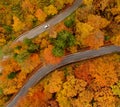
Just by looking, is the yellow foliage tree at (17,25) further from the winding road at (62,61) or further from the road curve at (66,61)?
the road curve at (66,61)

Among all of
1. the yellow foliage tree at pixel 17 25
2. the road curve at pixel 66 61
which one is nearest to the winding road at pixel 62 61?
the road curve at pixel 66 61

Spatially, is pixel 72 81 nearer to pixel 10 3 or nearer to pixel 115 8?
pixel 115 8

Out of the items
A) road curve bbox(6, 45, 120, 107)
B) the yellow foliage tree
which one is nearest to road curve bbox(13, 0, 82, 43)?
the yellow foliage tree

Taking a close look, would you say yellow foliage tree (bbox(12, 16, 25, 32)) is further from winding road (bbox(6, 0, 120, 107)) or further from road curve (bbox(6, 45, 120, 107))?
road curve (bbox(6, 45, 120, 107))

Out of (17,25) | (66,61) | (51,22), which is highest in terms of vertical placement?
(51,22)

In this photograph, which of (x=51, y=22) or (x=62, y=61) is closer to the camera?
(x=62, y=61)

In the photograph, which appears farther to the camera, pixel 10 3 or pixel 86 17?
pixel 10 3

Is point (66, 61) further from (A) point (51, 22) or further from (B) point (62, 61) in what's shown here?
(A) point (51, 22)

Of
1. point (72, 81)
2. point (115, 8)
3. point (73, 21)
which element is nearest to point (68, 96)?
point (72, 81)

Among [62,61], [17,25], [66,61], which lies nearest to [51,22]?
[17,25]
